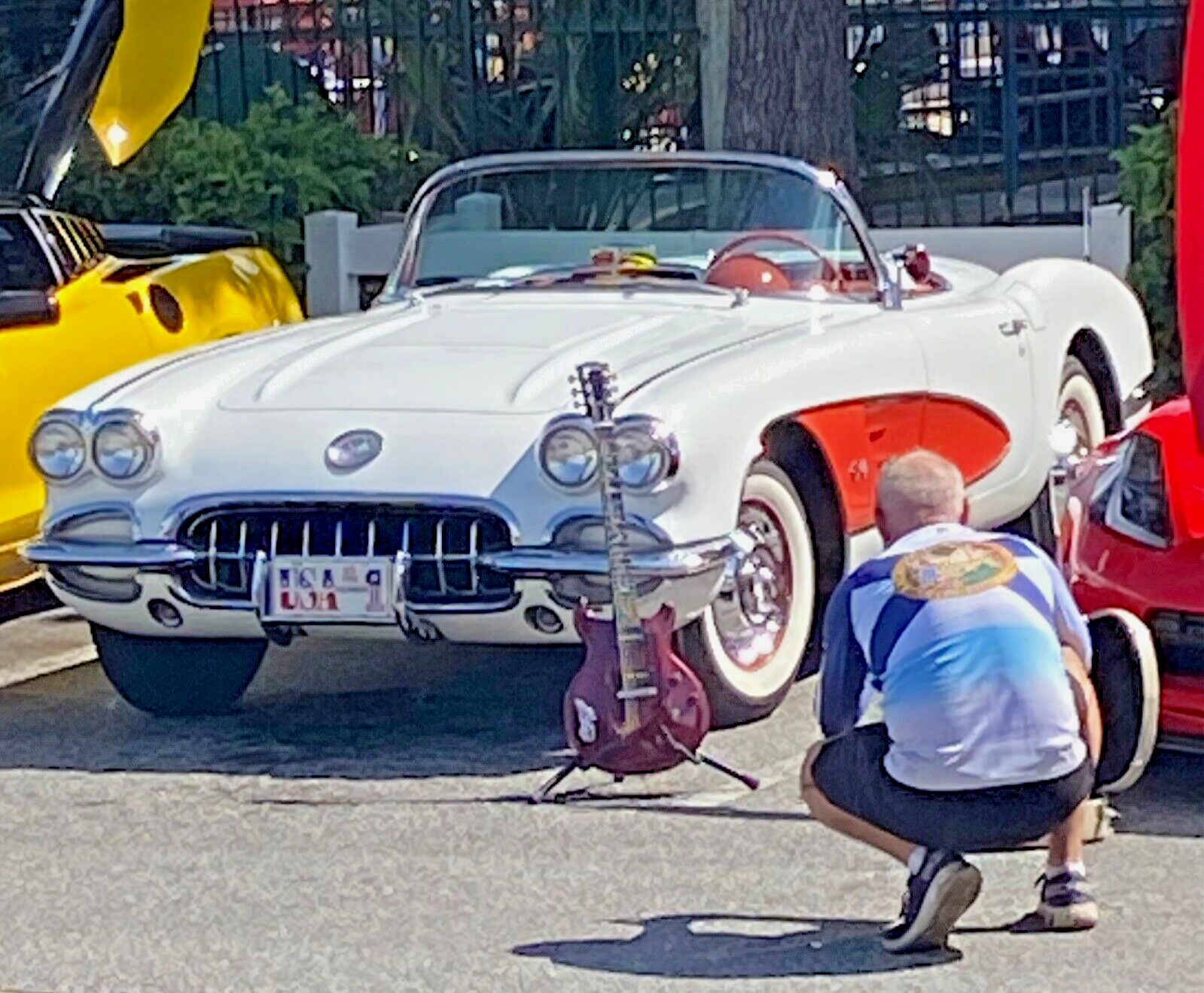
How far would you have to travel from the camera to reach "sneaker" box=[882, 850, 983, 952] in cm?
504

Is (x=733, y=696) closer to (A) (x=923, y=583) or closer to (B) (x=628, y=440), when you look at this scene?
(B) (x=628, y=440)

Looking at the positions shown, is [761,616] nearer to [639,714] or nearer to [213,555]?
[639,714]

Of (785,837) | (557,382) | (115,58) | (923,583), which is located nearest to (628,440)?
(557,382)

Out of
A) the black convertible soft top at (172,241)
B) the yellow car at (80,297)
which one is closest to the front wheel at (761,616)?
the yellow car at (80,297)

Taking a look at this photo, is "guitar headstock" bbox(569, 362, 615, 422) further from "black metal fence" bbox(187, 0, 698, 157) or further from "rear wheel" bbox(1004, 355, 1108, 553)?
"black metal fence" bbox(187, 0, 698, 157)

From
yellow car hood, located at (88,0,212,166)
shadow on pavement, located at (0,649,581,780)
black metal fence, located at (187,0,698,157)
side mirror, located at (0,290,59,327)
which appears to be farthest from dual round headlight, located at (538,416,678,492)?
black metal fence, located at (187,0,698,157)

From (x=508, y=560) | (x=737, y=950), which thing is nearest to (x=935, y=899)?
(x=737, y=950)

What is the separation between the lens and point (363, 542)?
6.63 meters

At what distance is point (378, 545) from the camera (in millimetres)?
6613

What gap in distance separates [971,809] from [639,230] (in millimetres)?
3560

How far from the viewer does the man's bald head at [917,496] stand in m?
5.30

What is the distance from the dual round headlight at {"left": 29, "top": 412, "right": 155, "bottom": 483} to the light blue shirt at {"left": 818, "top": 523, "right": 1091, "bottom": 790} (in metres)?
2.25

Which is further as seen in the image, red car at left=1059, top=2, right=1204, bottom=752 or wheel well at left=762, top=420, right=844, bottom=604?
wheel well at left=762, top=420, right=844, bottom=604

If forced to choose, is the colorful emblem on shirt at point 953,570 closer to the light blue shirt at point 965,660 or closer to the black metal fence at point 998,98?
the light blue shirt at point 965,660
